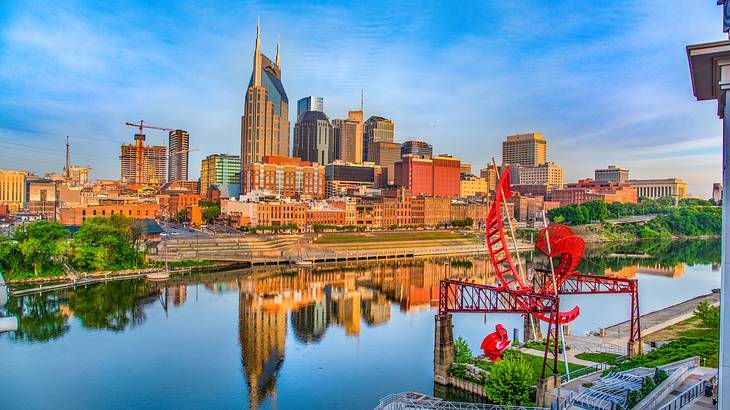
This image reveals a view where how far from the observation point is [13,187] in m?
186

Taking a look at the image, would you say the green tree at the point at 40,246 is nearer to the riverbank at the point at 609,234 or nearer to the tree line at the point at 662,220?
the riverbank at the point at 609,234

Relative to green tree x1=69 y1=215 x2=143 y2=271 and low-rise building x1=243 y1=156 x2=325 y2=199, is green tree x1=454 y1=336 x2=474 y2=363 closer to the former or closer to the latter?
green tree x1=69 y1=215 x2=143 y2=271

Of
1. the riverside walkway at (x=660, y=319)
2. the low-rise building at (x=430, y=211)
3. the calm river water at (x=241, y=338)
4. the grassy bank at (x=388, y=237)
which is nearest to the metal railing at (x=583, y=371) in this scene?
the calm river water at (x=241, y=338)

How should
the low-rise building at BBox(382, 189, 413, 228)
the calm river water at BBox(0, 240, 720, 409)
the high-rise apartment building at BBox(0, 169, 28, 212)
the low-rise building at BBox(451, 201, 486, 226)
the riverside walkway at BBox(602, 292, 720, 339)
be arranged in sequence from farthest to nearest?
the high-rise apartment building at BBox(0, 169, 28, 212) < the low-rise building at BBox(451, 201, 486, 226) < the low-rise building at BBox(382, 189, 413, 228) < the riverside walkway at BBox(602, 292, 720, 339) < the calm river water at BBox(0, 240, 720, 409)

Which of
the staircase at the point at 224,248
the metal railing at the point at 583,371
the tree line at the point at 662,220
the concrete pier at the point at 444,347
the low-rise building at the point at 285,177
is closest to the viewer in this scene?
the metal railing at the point at 583,371

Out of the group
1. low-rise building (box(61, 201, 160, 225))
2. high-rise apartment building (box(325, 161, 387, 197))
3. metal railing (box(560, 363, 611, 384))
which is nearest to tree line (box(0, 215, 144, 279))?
low-rise building (box(61, 201, 160, 225))

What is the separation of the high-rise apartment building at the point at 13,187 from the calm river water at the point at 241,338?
506 ft

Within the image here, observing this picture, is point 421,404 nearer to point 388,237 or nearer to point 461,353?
point 461,353

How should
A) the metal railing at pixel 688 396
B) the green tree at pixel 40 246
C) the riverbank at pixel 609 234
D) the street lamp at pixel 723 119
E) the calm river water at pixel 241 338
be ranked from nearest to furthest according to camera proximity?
the street lamp at pixel 723 119
the metal railing at pixel 688 396
the calm river water at pixel 241 338
the green tree at pixel 40 246
the riverbank at pixel 609 234

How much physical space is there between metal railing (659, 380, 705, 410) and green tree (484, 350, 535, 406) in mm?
7161

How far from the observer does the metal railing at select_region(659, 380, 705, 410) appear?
16.6 m

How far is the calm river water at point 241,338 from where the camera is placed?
92.0ft

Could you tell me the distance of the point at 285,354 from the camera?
3450cm

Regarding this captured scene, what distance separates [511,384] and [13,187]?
663ft
